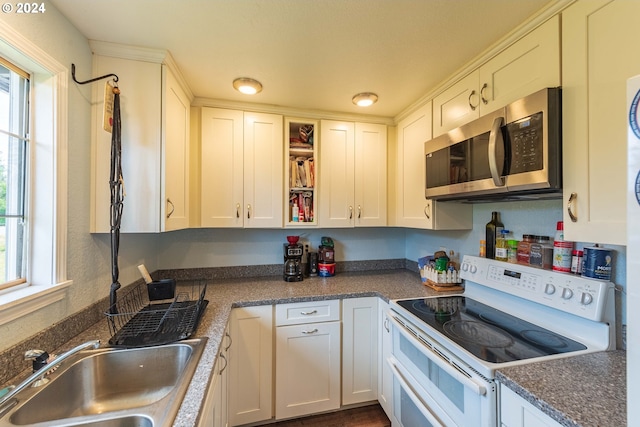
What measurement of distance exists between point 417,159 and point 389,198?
1.48 ft

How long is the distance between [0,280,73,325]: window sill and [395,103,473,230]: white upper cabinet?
1.98 m

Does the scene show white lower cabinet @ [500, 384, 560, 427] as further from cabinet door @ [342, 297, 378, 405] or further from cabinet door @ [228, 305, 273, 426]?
cabinet door @ [228, 305, 273, 426]

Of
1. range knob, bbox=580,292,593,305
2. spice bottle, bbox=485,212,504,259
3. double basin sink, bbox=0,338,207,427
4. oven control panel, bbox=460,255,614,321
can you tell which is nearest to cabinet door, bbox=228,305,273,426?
double basin sink, bbox=0,338,207,427

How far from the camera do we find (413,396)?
1.30m

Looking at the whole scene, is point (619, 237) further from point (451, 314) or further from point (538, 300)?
point (451, 314)

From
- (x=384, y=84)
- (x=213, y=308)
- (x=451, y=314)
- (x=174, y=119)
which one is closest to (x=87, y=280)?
(x=213, y=308)

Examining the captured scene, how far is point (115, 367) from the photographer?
1.01 metres

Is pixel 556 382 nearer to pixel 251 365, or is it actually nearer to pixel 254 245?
pixel 251 365

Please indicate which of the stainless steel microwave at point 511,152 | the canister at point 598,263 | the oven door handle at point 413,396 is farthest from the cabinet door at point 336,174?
the canister at point 598,263

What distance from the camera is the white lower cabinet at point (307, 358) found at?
171 cm

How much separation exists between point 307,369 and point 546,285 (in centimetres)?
145

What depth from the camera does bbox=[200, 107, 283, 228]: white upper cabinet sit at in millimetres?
1920

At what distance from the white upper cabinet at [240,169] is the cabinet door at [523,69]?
4.54ft

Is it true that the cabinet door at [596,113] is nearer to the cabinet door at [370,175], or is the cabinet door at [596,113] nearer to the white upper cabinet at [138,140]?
the cabinet door at [370,175]
